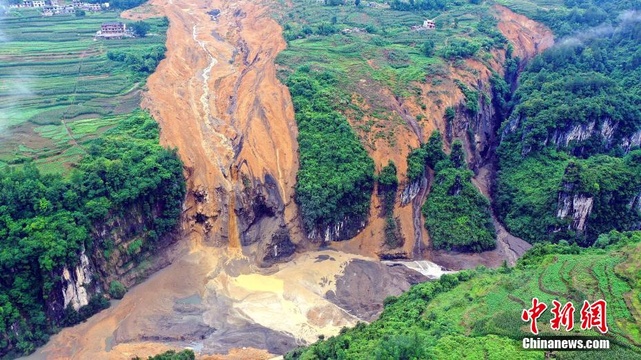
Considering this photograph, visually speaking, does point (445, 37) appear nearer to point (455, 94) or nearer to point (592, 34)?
point (455, 94)

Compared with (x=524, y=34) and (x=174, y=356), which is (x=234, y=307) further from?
(x=524, y=34)

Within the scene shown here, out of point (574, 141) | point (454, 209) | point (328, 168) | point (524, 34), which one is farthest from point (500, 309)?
point (524, 34)

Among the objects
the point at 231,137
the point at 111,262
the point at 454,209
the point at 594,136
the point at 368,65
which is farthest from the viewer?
the point at 368,65

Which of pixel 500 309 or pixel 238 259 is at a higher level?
pixel 500 309

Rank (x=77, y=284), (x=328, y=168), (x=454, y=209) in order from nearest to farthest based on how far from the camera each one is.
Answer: (x=77, y=284), (x=328, y=168), (x=454, y=209)

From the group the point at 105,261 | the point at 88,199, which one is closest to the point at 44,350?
the point at 105,261

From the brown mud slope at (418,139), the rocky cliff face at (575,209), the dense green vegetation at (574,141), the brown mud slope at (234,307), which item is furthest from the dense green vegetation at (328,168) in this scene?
the rocky cliff face at (575,209)

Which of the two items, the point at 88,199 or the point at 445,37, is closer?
the point at 88,199
